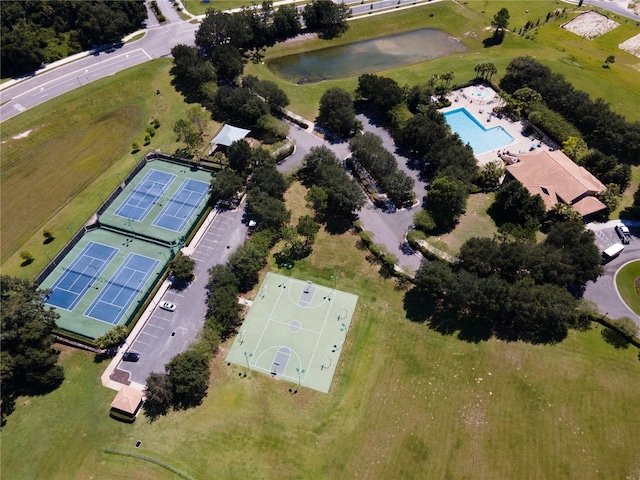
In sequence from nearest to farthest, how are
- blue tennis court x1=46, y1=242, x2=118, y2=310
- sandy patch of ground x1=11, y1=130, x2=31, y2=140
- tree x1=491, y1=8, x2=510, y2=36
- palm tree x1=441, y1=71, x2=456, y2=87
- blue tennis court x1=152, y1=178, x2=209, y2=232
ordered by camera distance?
blue tennis court x1=46, y1=242, x2=118, y2=310 → blue tennis court x1=152, y1=178, x2=209, y2=232 → sandy patch of ground x1=11, y1=130, x2=31, y2=140 → palm tree x1=441, y1=71, x2=456, y2=87 → tree x1=491, y1=8, x2=510, y2=36

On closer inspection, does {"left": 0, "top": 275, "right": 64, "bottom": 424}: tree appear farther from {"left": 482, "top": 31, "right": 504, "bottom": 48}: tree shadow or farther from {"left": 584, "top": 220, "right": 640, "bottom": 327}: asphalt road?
{"left": 482, "top": 31, "right": 504, "bottom": 48}: tree shadow

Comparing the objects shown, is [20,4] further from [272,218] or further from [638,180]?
[638,180]

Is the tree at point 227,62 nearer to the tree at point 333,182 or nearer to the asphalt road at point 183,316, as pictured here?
the tree at point 333,182

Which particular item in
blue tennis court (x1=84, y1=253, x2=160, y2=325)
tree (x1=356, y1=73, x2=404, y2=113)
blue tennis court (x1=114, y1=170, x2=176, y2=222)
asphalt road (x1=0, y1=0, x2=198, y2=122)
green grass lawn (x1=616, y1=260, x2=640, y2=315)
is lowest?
green grass lawn (x1=616, y1=260, x2=640, y2=315)

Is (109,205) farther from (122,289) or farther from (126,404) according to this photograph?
(126,404)

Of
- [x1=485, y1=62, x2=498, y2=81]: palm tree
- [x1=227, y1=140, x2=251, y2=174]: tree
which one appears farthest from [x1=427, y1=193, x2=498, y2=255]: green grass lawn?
[x1=485, y1=62, x2=498, y2=81]: palm tree

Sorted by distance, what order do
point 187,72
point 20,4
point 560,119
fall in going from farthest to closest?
1. point 20,4
2. point 187,72
3. point 560,119

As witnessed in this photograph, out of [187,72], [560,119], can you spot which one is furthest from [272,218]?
[560,119]
